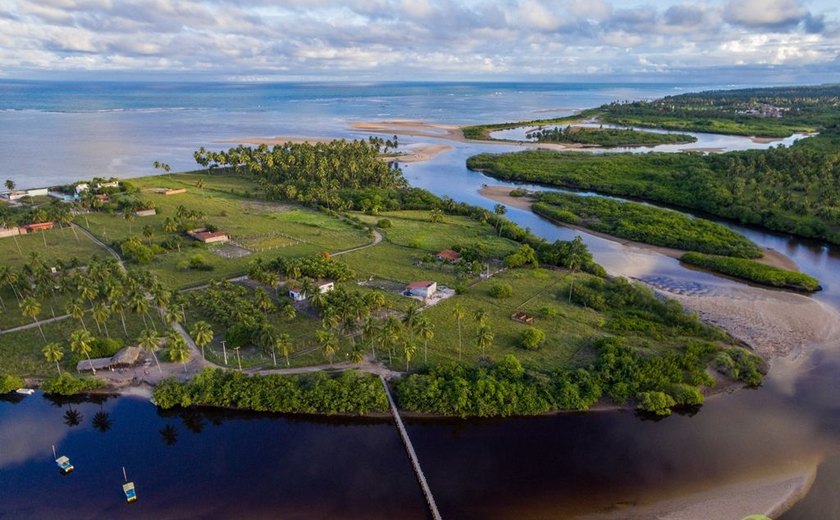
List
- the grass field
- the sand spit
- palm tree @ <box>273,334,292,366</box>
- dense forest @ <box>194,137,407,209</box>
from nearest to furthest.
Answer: the sand spit < palm tree @ <box>273,334,292,366</box> < the grass field < dense forest @ <box>194,137,407,209</box>

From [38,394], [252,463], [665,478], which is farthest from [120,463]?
[665,478]

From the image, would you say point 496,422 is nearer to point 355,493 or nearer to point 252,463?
point 355,493

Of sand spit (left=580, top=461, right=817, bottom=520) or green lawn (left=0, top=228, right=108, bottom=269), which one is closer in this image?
sand spit (left=580, top=461, right=817, bottom=520)

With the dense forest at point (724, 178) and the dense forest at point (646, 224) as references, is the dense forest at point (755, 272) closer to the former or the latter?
the dense forest at point (646, 224)

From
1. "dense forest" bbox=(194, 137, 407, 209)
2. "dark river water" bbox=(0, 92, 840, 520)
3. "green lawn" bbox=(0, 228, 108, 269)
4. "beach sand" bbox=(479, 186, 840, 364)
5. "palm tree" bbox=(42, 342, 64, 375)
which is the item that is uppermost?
"dense forest" bbox=(194, 137, 407, 209)

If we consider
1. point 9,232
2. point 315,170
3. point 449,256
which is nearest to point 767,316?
point 449,256

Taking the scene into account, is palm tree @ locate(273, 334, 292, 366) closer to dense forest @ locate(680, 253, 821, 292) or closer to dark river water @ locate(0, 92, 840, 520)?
dark river water @ locate(0, 92, 840, 520)

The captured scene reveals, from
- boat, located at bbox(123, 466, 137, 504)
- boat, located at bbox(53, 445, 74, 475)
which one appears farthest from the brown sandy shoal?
boat, located at bbox(53, 445, 74, 475)
